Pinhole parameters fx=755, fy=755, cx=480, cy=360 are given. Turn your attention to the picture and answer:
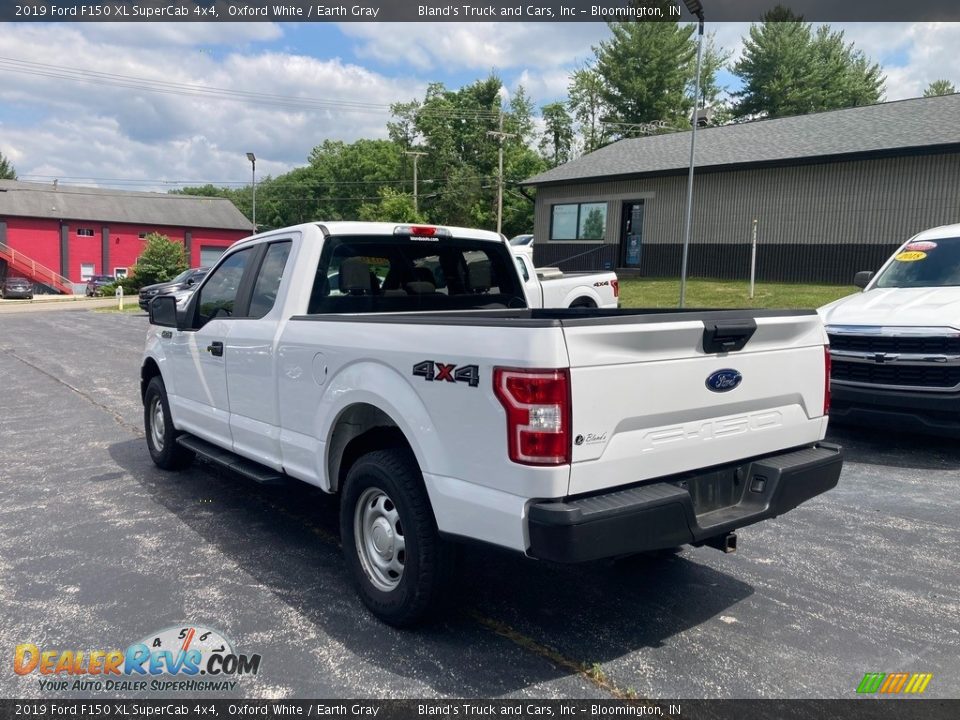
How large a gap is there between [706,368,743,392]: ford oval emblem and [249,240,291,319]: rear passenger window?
2.68 m

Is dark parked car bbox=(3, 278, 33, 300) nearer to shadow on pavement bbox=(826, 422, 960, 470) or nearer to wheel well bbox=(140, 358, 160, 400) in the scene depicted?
wheel well bbox=(140, 358, 160, 400)

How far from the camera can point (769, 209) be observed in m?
21.9

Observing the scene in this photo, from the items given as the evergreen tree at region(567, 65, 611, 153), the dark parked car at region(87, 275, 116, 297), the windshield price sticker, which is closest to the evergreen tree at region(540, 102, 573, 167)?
the evergreen tree at region(567, 65, 611, 153)

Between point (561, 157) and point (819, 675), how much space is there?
67937mm

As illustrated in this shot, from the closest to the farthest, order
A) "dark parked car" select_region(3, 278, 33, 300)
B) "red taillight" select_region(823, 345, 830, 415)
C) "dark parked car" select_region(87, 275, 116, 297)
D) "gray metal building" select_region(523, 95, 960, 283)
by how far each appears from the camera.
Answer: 1. "red taillight" select_region(823, 345, 830, 415)
2. "gray metal building" select_region(523, 95, 960, 283)
3. "dark parked car" select_region(3, 278, 33, 300)
4. "dark parked car" select_region(87, 275, 116, 297)

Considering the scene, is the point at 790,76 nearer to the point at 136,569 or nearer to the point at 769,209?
the point at 769,209

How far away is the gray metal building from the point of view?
19172 mm

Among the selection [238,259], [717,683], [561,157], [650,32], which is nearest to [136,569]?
[238,259]

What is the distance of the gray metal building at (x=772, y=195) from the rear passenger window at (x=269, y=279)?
60.0 ft

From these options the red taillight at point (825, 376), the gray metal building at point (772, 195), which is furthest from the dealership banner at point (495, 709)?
the gray metal building at point (772, 195)

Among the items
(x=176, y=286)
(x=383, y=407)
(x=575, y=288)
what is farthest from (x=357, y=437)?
(x=176, y=286)

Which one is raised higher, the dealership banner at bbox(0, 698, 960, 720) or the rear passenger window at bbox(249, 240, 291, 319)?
the rear passenger window at bbox(249, 240, 291, 319)

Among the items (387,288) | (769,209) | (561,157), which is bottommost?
(387,288)

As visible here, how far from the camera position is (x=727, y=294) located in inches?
789
